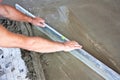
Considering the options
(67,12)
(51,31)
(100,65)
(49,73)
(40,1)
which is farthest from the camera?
(40,1)

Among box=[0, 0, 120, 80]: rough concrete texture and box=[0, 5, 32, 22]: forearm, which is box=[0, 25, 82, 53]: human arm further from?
box=[0, 5, 32, 22]: forearm

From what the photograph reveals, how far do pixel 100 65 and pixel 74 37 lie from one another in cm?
63

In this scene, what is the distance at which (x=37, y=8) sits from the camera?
3.59m

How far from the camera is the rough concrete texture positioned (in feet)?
9.01

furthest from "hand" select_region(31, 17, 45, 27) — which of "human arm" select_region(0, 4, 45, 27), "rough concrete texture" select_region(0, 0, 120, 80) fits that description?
"rough concrete texture" select_region(0, 0, 120, 80)

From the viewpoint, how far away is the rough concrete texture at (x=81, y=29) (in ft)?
9.01

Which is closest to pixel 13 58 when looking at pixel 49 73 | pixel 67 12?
pixel 49 73

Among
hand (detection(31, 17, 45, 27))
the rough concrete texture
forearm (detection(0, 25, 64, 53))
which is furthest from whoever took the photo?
hand (detection(31, 17, 45, 27))

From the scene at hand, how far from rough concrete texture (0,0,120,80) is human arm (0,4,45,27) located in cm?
26

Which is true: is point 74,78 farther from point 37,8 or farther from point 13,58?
point 37,8

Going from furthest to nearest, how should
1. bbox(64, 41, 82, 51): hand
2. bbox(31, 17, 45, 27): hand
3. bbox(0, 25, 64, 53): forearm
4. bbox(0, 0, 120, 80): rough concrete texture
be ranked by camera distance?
bbox(31, 17, 45, 27): hand
bbox(0, 0, 120, 80): rough concrete texture
bbox(64, 41, 82, 51): hand
bbox(0, 25, 64, 53): forearm

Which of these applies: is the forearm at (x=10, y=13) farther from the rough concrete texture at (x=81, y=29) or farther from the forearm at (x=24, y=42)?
the forearm at (x=24, y=42)

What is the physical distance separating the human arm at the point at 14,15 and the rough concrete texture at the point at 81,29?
10.2 inches

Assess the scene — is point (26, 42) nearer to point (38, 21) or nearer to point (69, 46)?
point (69, 46)
